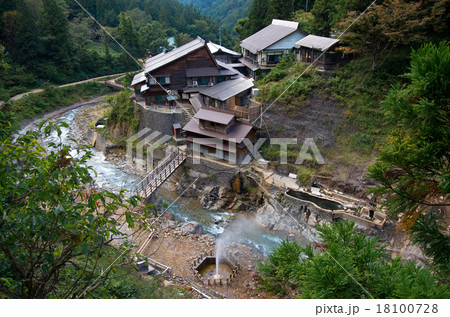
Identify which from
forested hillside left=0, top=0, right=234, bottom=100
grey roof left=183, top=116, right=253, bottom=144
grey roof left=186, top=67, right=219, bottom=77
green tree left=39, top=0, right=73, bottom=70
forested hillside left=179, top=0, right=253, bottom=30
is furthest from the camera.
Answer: forested hillside left=179, top=0, right=253, bottom=30

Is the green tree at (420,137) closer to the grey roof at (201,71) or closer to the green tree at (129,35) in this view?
the grey roof at (201,71)

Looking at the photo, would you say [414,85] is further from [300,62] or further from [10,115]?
[300,62]

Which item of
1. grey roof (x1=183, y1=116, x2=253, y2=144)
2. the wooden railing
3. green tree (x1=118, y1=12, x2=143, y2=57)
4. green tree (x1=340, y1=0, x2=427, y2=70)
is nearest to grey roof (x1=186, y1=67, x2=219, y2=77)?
grey roof (x1=183, y1=116, x2=253, y2=144)

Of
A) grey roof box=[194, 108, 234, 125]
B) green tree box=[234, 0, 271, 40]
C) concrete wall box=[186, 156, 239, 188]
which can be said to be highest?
green tree box=[234, 0, 271, 40]

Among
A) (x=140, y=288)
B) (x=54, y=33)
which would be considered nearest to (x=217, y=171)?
(x=140, y=288)

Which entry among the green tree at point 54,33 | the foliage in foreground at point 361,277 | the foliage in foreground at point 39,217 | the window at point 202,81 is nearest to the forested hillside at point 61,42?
the green tree at point 54,33

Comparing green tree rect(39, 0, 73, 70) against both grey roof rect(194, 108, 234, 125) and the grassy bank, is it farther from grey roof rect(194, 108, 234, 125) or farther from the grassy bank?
grey roof rect(194, 108, 234, 125)

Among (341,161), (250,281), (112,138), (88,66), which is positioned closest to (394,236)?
(341,161)
